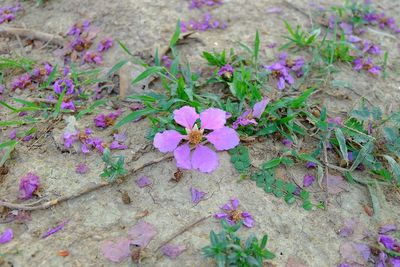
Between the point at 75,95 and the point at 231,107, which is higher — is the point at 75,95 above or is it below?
below

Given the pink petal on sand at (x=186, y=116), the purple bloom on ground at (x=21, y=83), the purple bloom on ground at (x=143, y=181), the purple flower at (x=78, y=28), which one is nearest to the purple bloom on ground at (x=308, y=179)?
the pink petal on sand at (x=186, y=116)

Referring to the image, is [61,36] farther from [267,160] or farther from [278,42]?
[267,160]

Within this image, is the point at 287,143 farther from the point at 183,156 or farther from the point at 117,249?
the point at 117,249

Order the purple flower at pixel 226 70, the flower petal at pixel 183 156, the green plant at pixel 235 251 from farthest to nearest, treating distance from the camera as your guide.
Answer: the purple flower at pixel 226 70, the flower petal at pixel 183 156, the green plant at pixel 235 251

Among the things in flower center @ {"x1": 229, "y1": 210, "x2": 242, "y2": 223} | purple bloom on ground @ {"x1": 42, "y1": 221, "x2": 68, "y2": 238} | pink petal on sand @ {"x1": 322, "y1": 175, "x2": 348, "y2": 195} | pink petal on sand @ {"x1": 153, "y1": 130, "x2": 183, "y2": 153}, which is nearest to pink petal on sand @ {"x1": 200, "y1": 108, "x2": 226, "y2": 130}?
pink petal on sand @ {"x1": 153, "y1": 130, "x2": 183, "y2": 153}

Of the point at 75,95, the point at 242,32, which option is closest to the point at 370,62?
the point at 242,32

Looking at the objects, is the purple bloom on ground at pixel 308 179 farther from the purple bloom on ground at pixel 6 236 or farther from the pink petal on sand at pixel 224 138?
the purple bloom on ground at pixel 6 236
